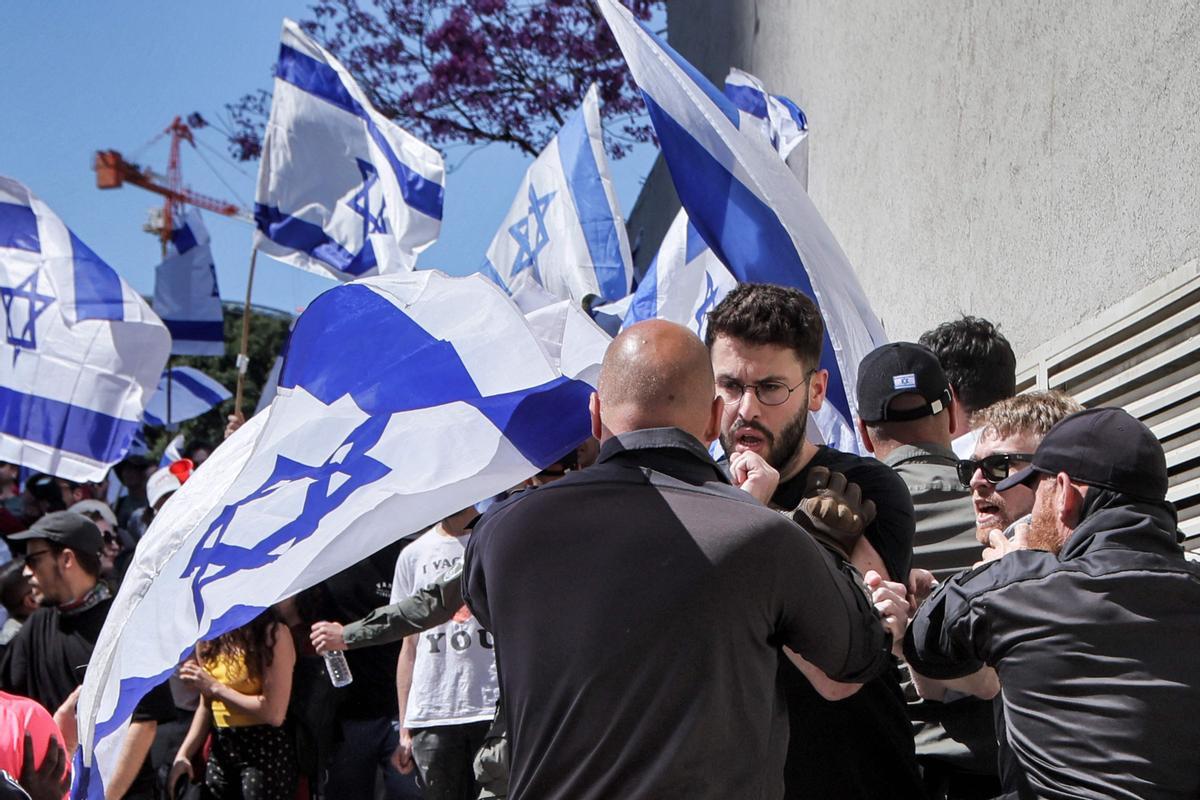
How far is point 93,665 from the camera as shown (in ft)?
13.3

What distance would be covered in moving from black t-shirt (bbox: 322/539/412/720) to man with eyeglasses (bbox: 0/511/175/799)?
1084 mm

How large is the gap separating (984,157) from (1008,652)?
428 cm

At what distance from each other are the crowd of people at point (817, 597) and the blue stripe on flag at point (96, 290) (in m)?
4.94

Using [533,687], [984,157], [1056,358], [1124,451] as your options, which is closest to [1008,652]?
[1124,451]

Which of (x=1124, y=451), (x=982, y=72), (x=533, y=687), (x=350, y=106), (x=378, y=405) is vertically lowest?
(x=533, y=687)

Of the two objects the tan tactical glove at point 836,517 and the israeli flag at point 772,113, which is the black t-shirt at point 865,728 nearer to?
the tan tactical glove at point 836,517

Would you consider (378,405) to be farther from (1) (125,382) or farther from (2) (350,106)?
(2) (350,106)

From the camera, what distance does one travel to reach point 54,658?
623 centimetres

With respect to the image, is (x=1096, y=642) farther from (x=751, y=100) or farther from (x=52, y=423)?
(x=52, y=423)

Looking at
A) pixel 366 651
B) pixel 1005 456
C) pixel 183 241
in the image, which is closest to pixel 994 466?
pixel 1005 456

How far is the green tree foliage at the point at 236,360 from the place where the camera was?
28.6 metres

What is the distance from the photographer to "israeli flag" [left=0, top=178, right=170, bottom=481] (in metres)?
8.20

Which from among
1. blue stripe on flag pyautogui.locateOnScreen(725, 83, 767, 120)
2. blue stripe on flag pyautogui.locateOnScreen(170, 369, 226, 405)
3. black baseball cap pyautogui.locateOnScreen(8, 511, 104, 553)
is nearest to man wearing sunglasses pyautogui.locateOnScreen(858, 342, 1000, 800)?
black baseball cap pyautogui.locateOnScreen(8, 511, 104, 553)

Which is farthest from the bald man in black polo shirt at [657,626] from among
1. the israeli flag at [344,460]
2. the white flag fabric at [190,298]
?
the white flag fabric at [190,298]
